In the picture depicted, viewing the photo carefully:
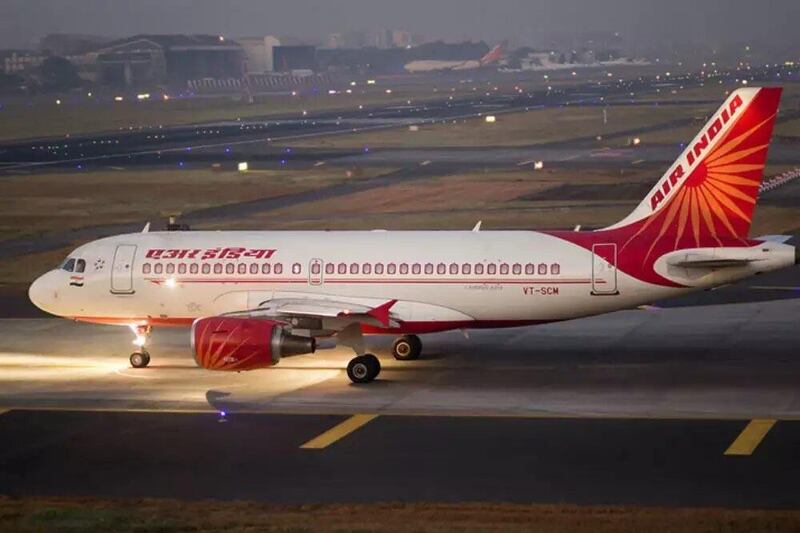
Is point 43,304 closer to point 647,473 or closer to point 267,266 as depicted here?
point 267,266

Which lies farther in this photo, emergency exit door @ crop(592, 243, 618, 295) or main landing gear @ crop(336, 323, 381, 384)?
emergency exit door @ crop(592, 243, 618, 295)

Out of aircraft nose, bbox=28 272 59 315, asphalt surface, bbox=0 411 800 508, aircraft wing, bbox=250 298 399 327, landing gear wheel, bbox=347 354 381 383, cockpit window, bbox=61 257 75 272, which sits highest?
cockpit window, bbox=61 257 75 272

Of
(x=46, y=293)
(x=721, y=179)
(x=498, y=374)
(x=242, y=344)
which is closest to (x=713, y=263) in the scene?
(x=721, y=179)

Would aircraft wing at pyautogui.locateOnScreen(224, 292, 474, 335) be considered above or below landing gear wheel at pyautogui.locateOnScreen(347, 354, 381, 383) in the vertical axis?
above

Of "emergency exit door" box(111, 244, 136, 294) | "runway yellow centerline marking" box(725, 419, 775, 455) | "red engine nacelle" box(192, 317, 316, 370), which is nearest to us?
"runway yellow centerline marking" box(725, 419, 775, 455)

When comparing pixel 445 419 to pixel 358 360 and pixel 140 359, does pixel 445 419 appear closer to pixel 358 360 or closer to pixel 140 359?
pixel 358 360

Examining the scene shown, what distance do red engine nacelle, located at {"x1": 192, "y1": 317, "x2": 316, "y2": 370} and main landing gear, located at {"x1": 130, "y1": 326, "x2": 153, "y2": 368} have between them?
4951 mm


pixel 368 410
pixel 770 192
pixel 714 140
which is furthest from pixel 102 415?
pixel 770 192

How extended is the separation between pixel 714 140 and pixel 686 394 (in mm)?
6809

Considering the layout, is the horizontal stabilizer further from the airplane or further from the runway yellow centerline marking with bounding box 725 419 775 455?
the runway yellow centerline marking with bounding box 725 419 775 455

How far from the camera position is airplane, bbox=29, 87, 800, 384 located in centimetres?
3744

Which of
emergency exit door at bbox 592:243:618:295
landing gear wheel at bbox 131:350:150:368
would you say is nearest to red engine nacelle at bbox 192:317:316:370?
landing gear wheel at bbox 131:350:150:368

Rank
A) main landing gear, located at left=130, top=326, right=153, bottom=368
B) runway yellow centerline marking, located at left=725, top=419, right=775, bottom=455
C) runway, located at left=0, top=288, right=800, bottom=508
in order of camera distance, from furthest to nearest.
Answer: main landing gear, located at left=130, top=326, right=153, bottom=368, runway yellow centerline marking, located at left=725, top=419, right=775, bottom=455, runway, located at left=0, top=288, right=800, bottom=508

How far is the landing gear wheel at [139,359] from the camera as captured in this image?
1620 inches
